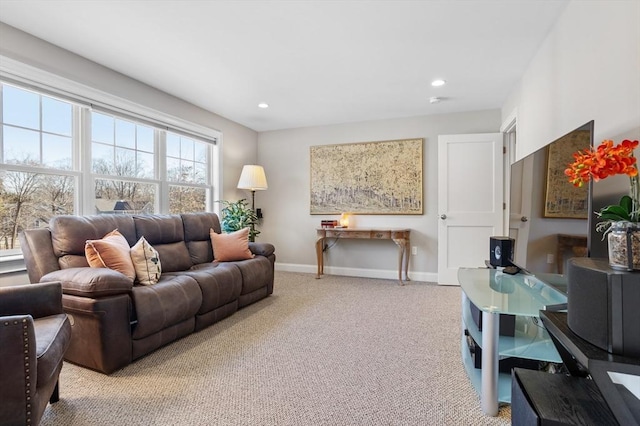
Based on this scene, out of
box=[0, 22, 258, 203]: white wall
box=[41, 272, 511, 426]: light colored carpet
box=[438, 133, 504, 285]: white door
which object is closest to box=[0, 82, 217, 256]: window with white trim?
box=[0, 22, 258, 203]: white wall

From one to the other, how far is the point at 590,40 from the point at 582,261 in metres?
1.40

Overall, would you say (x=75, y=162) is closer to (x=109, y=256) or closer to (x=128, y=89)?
(x=128, y=89)

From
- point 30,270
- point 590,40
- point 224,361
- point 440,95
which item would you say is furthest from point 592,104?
point 30,270

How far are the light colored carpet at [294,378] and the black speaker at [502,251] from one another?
0.69 m

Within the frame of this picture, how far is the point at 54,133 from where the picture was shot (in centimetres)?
269

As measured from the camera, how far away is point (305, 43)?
100 inches

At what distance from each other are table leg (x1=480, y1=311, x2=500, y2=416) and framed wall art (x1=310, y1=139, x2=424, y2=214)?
3019 millimetres

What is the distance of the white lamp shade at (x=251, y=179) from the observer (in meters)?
4.57

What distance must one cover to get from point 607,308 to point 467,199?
11.4ft

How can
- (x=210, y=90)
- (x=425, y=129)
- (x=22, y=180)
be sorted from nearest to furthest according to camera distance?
(x=22, y=180)
(x=210, y=90)
(x=425, y=129)

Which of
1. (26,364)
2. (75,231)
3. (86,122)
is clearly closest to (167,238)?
(75,231)

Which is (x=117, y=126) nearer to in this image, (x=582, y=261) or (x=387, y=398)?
(x=387, y=398)

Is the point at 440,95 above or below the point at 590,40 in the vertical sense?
above

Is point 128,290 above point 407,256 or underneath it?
above
